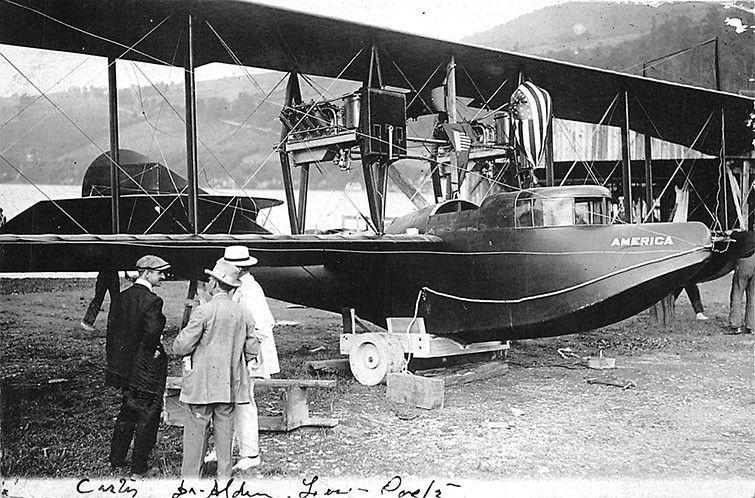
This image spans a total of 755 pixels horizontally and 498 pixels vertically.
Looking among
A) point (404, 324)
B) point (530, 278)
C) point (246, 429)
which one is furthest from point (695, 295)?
point (246, 429)

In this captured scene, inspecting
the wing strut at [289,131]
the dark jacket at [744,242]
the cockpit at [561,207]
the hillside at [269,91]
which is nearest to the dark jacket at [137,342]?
the cockpit at [561,207]

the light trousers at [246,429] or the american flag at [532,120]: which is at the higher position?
the american flag at [532,120]

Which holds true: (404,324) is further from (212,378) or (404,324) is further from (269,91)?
(269,91)

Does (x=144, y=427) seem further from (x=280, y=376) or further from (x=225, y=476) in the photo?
(x=280, y=376)

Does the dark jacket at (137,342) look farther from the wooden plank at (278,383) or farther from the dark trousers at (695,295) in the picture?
the dark trousers at (695,295)

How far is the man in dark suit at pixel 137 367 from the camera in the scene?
5.96 m

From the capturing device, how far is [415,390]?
344 inches

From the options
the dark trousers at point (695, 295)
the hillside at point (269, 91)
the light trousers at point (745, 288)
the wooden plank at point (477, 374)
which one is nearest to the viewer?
the wooden plank at point (477, 374)

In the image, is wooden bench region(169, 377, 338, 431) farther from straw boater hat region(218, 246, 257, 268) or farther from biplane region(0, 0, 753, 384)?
biplane region(0, 0, 753, 384)

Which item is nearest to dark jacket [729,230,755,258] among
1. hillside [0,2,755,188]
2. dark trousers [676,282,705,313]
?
dark trousers [676,282,705,313]

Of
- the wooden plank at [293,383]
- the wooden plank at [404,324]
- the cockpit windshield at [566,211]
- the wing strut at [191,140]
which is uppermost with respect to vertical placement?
the wing strut at [191,140]

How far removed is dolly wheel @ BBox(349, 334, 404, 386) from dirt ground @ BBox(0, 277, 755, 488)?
22cm

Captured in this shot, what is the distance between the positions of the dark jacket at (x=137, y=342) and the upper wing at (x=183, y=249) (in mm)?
1649

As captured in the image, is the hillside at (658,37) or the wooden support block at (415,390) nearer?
the wooden support block at (415,390)
